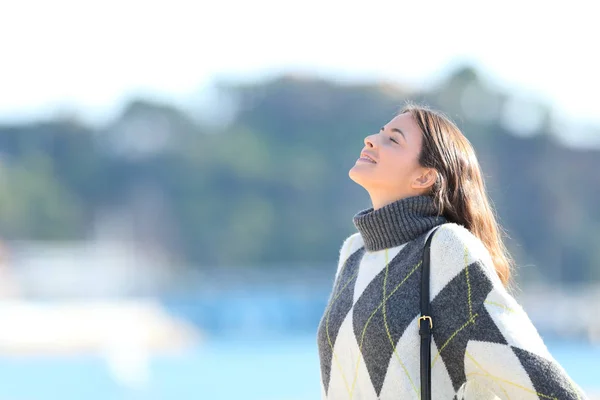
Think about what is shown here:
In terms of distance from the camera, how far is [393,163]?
135cm

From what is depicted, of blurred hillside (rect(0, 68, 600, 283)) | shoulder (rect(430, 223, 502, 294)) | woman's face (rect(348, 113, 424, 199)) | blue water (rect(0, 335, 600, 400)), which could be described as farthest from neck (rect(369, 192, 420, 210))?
blurred hillside (rect(0, 68, 600, 283))

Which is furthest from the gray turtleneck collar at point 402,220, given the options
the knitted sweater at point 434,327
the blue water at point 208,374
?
the blue water at point 208,374

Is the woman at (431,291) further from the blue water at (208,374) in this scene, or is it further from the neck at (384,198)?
the blue water at (208,374)

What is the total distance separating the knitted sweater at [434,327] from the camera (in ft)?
3.81

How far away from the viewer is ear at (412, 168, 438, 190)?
1.32 metres

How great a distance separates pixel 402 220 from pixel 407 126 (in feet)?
0.46

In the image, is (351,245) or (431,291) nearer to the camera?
(431,291)

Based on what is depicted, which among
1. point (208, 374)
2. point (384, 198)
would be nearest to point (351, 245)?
point (384, 198)

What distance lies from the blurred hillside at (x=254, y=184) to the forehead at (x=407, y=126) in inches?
1056

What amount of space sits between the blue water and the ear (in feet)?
35.6

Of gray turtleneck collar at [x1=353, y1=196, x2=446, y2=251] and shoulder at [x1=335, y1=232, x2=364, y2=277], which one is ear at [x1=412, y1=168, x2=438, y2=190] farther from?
shoulder at [x1=335, y1=232, x2=364, y2=277]

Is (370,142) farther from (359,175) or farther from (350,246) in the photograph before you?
(350,246)

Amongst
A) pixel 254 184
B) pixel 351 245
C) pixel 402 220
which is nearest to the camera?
pixel 402 220

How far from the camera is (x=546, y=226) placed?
29656mm
